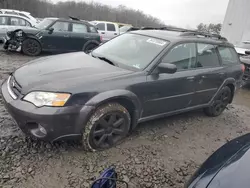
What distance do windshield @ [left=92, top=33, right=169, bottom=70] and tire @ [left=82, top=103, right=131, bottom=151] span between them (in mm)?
674

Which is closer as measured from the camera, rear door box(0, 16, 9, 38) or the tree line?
rear door box(0, 16, 9, 38)

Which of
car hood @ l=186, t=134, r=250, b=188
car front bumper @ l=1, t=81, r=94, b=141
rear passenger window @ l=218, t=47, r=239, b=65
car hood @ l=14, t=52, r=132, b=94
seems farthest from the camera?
rear passenger window @ l=218, t=47, r=239, b=65

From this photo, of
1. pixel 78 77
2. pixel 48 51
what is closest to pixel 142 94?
pixel 78 77

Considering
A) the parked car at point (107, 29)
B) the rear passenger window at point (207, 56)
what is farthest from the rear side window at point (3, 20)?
the rear passenger window at point (207, 56)

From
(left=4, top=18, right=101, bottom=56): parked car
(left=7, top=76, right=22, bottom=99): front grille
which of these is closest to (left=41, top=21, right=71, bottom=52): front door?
(left=4, top=18, right=101, bottom=56): parked car

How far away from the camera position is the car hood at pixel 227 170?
168cm

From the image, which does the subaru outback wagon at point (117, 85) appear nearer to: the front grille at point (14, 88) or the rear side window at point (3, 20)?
the front grille at point (14, 88)

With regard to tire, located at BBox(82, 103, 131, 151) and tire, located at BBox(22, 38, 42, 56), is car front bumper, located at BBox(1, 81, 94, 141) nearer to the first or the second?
tire, located at BBox(82, 103, 131, 151)

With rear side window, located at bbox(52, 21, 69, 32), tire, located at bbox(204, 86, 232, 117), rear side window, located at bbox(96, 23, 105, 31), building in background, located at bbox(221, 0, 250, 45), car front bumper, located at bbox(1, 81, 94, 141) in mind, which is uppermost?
building in background, located at bbox(221, 0, 250, 45)

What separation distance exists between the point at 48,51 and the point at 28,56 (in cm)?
74

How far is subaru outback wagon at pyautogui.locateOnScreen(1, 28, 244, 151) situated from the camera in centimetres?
249

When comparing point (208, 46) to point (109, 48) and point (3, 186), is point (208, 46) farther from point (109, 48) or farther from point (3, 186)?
point (3, 186)

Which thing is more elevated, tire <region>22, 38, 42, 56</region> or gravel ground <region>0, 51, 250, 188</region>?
tire <region>22, 38, 42, 56</region>

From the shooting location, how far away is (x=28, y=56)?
8438mm
